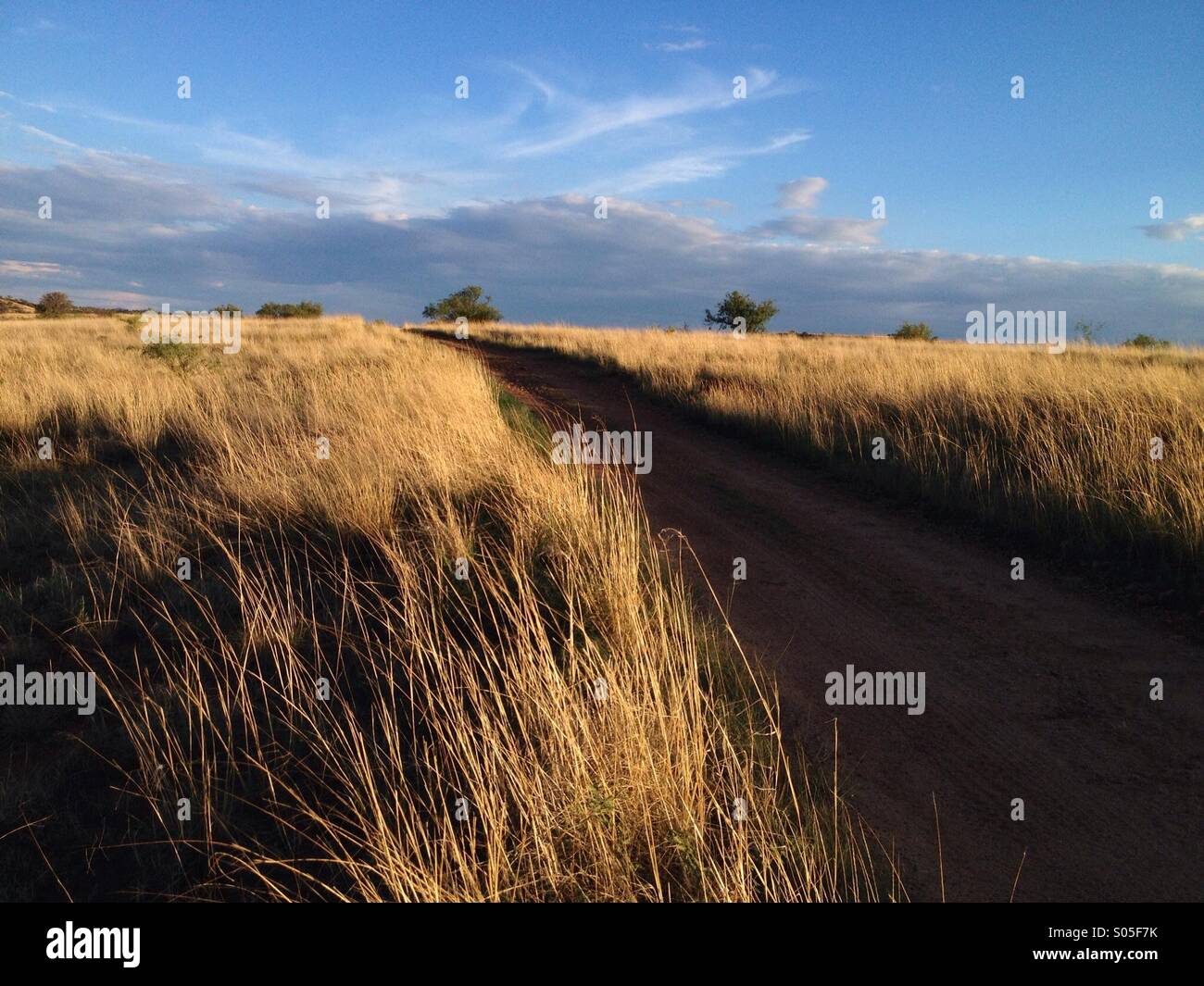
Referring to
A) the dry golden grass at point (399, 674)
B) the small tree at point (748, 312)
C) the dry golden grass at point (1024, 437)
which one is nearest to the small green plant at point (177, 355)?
the dry golden grass at point (399, 674)

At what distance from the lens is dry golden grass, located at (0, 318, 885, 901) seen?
2400mm

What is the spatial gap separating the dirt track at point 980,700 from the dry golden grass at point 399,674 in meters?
0.37

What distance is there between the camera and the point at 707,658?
3.80 meters

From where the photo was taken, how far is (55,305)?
163 feet

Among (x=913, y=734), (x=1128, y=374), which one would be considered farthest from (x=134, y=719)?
(x=1128, y=374)

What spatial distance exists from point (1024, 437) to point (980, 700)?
5011 mm

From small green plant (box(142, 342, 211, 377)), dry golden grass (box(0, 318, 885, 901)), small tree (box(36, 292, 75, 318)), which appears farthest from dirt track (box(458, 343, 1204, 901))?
small tree (box(36, 292, 75, 318))

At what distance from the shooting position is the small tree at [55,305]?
48.0 meters

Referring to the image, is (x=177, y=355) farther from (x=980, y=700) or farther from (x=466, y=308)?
(x=466, y=308)

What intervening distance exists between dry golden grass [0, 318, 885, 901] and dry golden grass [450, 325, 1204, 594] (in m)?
3.40

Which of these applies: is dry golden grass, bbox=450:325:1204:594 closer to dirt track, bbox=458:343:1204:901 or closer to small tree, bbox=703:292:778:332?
dirt track, bbox=458:343:1204:901

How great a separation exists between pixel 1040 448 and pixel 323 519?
6935 mm

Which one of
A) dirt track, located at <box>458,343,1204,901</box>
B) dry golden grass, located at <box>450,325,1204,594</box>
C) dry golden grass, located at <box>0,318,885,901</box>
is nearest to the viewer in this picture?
dry golden grass, located at <box>0,318,885,901</box>

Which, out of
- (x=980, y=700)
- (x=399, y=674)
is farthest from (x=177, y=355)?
(x=980, y=700)
